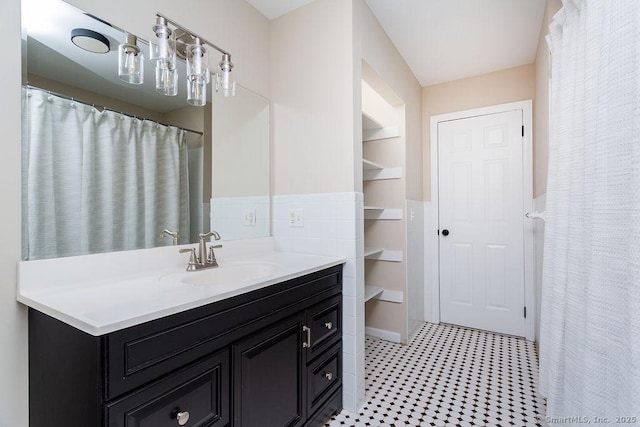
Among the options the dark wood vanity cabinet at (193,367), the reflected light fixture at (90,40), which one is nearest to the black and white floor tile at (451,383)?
the dark wood vanity cabinet at (193,367)

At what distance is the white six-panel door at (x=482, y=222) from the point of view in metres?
2.72

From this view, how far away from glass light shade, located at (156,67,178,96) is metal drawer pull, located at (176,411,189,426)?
132 centimetres

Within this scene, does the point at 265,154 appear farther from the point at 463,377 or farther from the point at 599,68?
the point at 463,377

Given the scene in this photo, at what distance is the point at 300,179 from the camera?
194 cm

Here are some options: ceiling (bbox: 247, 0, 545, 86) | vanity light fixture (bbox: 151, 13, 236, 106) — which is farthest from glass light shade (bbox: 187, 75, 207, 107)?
ceiling (bbox: 247, 0, 545, 86)

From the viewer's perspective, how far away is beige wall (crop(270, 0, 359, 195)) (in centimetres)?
177

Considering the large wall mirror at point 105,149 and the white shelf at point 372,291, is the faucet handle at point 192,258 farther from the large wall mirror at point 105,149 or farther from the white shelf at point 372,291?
the white shelf at point 372,291

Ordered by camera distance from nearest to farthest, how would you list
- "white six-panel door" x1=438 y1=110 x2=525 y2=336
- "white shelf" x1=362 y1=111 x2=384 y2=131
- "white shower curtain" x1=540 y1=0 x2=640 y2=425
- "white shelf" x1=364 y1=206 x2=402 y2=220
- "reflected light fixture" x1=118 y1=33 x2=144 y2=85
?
"white shower curtain" x1=540 y1=0 x2=640 y2=425, "reflected light fixture" x1=118 y1=33 x2=144 y2=85, "white shelf" x1=362 y1=111 x2=384 y2=131, "white shelf" x1=364 y1=206 x2=402 y2=220, "white six-panel door" x1=438 y1=110 x2=525 y2=336

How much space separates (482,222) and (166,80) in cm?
279

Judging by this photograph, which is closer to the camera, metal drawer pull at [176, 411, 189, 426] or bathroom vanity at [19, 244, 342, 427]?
bathroom vanity at [19, 244, 342, 427]

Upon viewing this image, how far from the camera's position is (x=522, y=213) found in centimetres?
269

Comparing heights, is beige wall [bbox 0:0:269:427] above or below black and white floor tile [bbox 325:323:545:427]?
above

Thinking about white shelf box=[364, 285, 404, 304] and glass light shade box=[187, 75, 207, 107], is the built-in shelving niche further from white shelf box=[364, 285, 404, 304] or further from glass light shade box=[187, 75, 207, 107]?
glass light shade box=[187, 75, 207, 107]

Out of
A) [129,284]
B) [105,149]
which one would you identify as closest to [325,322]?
[129,284]
